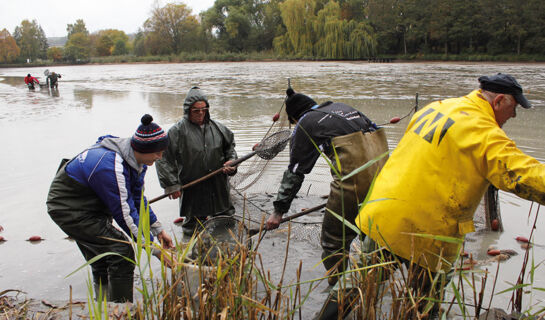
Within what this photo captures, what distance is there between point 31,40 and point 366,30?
78.4 meters

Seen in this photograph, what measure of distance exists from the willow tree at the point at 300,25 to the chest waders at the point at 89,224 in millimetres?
48925

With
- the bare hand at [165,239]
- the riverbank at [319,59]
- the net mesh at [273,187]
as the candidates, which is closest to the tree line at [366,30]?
the riverbank at [319,59]

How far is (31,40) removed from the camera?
95750 mm

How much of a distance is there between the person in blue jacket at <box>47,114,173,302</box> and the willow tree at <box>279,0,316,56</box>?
160ft

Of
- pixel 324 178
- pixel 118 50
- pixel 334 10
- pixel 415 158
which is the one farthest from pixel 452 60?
pixel 118 50

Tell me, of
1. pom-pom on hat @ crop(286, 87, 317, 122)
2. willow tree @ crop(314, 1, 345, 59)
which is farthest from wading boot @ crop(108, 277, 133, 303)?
willow tree @ crop(314, 1, 345, 59)

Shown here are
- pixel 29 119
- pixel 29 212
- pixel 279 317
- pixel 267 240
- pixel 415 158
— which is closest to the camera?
pixel 279 317

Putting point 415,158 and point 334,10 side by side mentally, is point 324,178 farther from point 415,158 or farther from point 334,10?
point 334,10

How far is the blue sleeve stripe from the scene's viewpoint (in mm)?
2770

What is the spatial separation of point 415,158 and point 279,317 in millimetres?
1085

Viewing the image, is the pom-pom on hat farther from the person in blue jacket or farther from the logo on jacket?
the logo on jacket

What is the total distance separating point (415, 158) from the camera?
2.33m

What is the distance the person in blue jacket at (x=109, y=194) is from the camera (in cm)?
279

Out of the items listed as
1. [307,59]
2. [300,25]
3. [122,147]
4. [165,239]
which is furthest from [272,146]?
[300,25]
